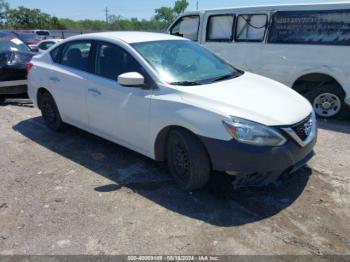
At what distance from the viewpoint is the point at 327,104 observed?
6.67m

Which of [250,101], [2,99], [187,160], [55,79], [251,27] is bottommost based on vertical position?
[2,99]

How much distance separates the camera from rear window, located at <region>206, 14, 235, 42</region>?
25.2ft

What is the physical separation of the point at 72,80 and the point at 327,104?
4.71 m

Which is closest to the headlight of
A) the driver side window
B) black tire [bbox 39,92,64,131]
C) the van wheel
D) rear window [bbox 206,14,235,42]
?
the driver side window

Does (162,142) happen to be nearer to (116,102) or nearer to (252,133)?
(116,102)

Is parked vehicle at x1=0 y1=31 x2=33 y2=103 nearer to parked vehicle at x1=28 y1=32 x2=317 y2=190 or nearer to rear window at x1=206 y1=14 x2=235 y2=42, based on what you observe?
parked vehicle at x1=28 y1=32 x2=317 y2=190

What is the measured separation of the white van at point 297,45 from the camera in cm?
625

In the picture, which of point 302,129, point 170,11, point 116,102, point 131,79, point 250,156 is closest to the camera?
point 250,156

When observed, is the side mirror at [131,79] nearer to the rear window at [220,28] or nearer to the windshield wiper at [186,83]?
the windshield wiper at [186,83]

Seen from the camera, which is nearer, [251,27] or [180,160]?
[180,160]

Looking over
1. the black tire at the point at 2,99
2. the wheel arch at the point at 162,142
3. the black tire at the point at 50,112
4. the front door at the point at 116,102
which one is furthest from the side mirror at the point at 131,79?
the black tire at the point at 2,99

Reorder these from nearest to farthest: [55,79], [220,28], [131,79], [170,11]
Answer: [131,79]
[55,79]
[220,28]
[170,11]

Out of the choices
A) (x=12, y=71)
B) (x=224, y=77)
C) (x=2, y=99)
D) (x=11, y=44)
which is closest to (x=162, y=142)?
(x=224, y=77)

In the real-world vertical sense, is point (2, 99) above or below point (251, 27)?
below
